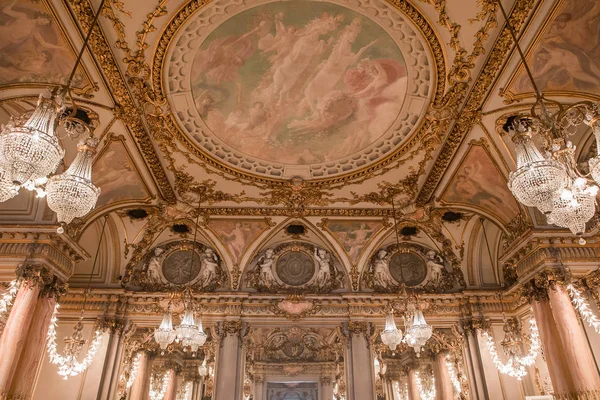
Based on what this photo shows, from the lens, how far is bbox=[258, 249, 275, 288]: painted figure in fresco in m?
12.9

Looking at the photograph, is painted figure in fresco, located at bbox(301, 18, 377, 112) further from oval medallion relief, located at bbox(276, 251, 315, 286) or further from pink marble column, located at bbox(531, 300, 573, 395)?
pink marble column, located at bbox(531, 300, 573, 395)

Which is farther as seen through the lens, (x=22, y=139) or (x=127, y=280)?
(x=127, y=280)

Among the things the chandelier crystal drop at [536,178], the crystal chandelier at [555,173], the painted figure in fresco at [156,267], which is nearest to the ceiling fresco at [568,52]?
the crystal chandelier at [555,173]

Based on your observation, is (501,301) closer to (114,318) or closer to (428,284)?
(428,284)

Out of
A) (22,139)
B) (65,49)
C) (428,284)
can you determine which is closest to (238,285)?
(428,284)

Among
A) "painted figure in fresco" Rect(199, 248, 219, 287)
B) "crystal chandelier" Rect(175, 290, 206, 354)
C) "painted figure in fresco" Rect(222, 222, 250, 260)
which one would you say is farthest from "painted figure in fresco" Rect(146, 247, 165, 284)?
"crystal chandelier" Rect(175, 290, 206, 354)

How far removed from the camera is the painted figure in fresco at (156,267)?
12836 mm

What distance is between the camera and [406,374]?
58.0 feet

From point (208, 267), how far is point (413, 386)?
32.6 feet

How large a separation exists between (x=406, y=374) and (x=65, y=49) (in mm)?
16914

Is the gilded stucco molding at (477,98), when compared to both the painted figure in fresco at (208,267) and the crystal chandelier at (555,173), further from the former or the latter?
the painted figure in fresco at (208,267)

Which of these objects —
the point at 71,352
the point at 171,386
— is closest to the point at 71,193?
the point at 71,352

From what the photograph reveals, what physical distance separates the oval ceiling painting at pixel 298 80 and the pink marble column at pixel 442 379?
9032mm

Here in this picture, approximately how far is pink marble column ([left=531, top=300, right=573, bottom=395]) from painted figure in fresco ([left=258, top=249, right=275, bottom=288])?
715 cm
